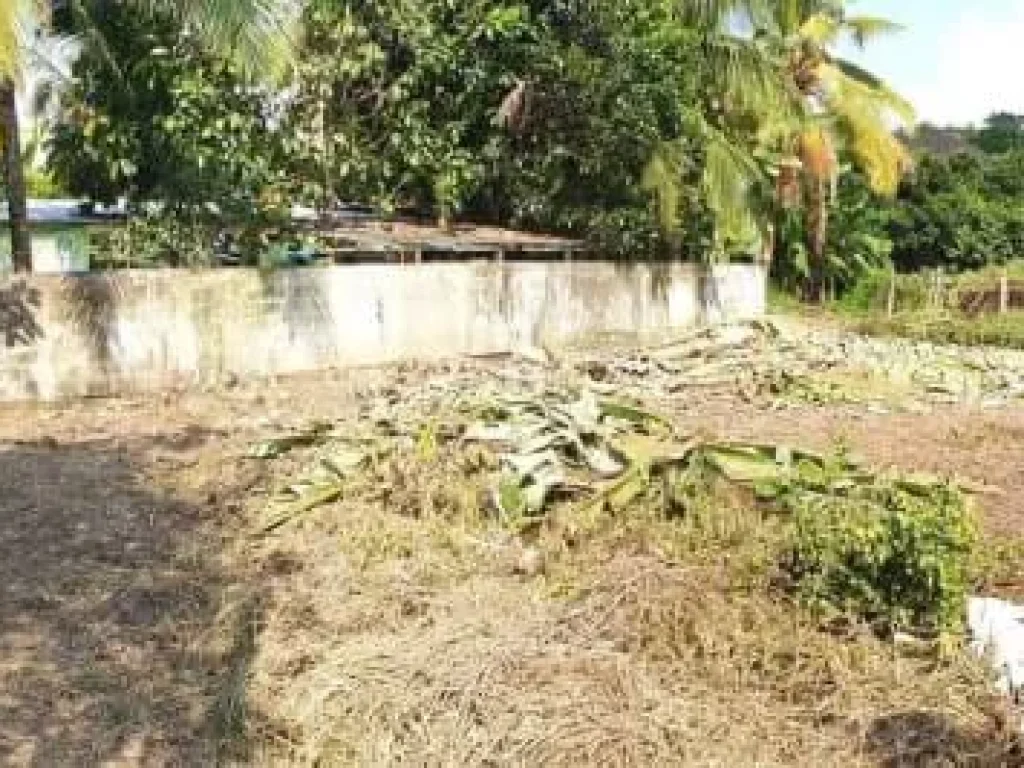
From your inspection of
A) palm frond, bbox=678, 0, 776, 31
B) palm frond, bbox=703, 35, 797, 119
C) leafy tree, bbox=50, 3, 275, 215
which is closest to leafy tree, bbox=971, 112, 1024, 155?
palm frond, bbox=703, 35, 797, 119

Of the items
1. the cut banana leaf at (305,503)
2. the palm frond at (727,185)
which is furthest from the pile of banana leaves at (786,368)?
the cut banana leaf at (305,503)

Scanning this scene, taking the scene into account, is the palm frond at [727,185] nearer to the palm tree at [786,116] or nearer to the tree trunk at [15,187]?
the palm tree at [786,116]

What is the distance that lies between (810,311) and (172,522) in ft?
60.8

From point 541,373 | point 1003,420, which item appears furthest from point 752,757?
point 541,373

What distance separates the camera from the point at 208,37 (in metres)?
12.4

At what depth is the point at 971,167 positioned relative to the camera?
31109 mm

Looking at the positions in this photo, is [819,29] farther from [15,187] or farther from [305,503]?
[305,503]

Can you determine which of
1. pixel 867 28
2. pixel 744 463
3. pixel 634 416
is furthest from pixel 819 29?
→ pixel 744 463

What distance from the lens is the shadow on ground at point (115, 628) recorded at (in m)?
5.14

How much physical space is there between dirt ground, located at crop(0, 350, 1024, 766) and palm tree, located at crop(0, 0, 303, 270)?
400 centimetres

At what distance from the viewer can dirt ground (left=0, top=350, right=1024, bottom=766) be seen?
5062 millimetres

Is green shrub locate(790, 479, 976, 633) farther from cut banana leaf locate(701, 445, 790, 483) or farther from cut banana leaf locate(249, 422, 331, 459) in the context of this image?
cut banana leaf locate(249, 422, 331, 459)

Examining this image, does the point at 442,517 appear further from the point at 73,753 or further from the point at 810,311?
the point at 810,311

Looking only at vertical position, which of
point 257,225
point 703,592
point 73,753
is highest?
point 257,225
